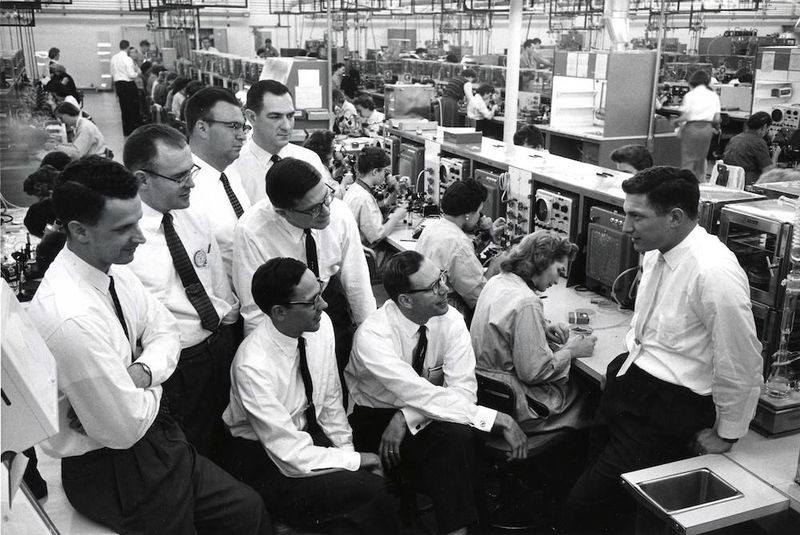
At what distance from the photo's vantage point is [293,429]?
251 cm

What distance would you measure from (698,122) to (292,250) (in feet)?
26.0

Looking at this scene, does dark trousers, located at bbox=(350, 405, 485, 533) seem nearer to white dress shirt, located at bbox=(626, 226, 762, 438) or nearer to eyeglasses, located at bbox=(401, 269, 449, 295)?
eyeglasses, located at bbox=(401, 269, 449, 295)

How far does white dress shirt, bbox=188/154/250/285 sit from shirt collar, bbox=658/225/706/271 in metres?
1.76

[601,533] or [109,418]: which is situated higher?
[109,418]

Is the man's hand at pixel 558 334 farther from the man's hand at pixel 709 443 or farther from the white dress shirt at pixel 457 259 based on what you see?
the man's hand at pixel 709 443

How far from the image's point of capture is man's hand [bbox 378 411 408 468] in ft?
9.05

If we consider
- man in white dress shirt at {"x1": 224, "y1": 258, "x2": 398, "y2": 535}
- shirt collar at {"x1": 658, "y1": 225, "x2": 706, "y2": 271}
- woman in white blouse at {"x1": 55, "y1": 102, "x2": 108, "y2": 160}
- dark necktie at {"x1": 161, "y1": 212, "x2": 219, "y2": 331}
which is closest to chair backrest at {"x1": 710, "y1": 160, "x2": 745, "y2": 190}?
shirt collar at {"x1": 658, "y1": 225, "x2": 706, "y2": 271}

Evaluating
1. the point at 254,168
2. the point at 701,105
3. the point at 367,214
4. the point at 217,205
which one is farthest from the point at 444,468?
the point at 701,105

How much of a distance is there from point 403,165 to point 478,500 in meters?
3.73

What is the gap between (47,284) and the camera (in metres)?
1.99

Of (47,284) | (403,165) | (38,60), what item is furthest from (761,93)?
(38,60)

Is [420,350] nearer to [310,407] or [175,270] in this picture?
[310,407]

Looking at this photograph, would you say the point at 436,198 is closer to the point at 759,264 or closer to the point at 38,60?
the point at 759,264

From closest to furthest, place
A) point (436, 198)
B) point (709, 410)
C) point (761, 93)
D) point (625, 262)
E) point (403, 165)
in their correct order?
point (709, 410)
point (625, 262)
point (436, 198)
point (403, 165)
point (761, 93)
